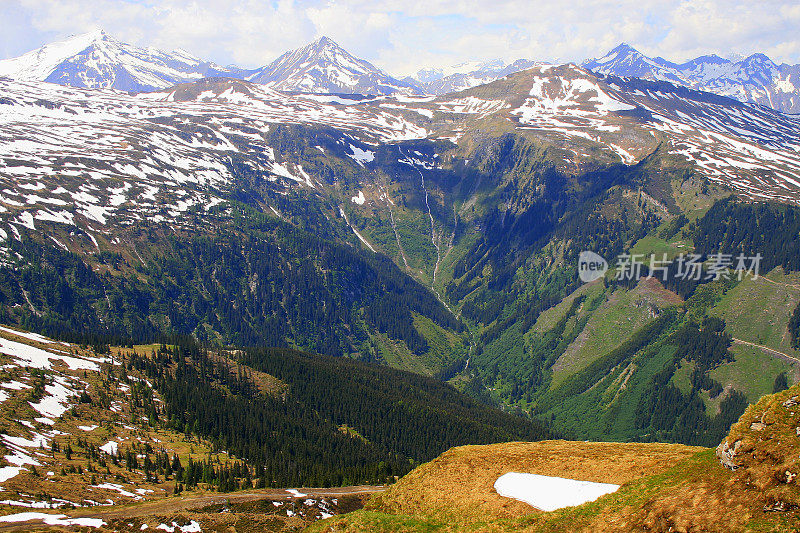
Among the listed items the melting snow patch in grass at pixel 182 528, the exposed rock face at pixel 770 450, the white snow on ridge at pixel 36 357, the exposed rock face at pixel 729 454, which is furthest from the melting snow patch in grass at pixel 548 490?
the white snow on ridge at pixel 36 357

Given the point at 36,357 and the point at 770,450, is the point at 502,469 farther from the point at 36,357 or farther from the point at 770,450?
the point at 36,357

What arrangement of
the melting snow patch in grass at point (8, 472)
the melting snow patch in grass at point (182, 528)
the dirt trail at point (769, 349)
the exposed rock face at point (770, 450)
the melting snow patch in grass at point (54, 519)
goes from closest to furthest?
the exposed rock face at point (770, 450)
the melting snow patch in grass at point (54, 519)
the melting snow patch in grass at point (182, 528)
the melting snow patch in grass at point (8, 472)
the dirt trail at point (769, 349)

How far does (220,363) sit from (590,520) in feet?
443

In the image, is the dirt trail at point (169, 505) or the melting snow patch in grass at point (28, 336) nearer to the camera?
the dirt trail at point (169, 505)

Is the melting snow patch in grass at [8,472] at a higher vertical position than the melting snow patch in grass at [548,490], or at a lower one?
lower

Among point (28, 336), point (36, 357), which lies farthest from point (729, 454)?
point (28, 336)

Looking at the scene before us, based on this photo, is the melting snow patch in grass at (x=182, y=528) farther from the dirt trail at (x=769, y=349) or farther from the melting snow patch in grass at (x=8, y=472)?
the dirt trail at (x=769, y=349)

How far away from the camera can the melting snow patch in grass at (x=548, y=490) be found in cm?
4533

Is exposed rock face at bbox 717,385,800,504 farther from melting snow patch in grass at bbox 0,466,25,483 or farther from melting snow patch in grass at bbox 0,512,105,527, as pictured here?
melting snow patch in grass at bbox 0,466,25,483

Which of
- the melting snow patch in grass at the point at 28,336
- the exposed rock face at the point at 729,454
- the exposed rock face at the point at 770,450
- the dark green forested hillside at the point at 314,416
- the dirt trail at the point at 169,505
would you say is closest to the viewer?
the exposed rock face at the point at 770,450

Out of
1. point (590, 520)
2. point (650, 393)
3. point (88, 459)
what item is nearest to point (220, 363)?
point (88, 459)

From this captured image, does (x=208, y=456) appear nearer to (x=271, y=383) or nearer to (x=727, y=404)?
(x=271, y=383)

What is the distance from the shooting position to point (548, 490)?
48812 mm

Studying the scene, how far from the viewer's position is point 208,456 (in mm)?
101250
